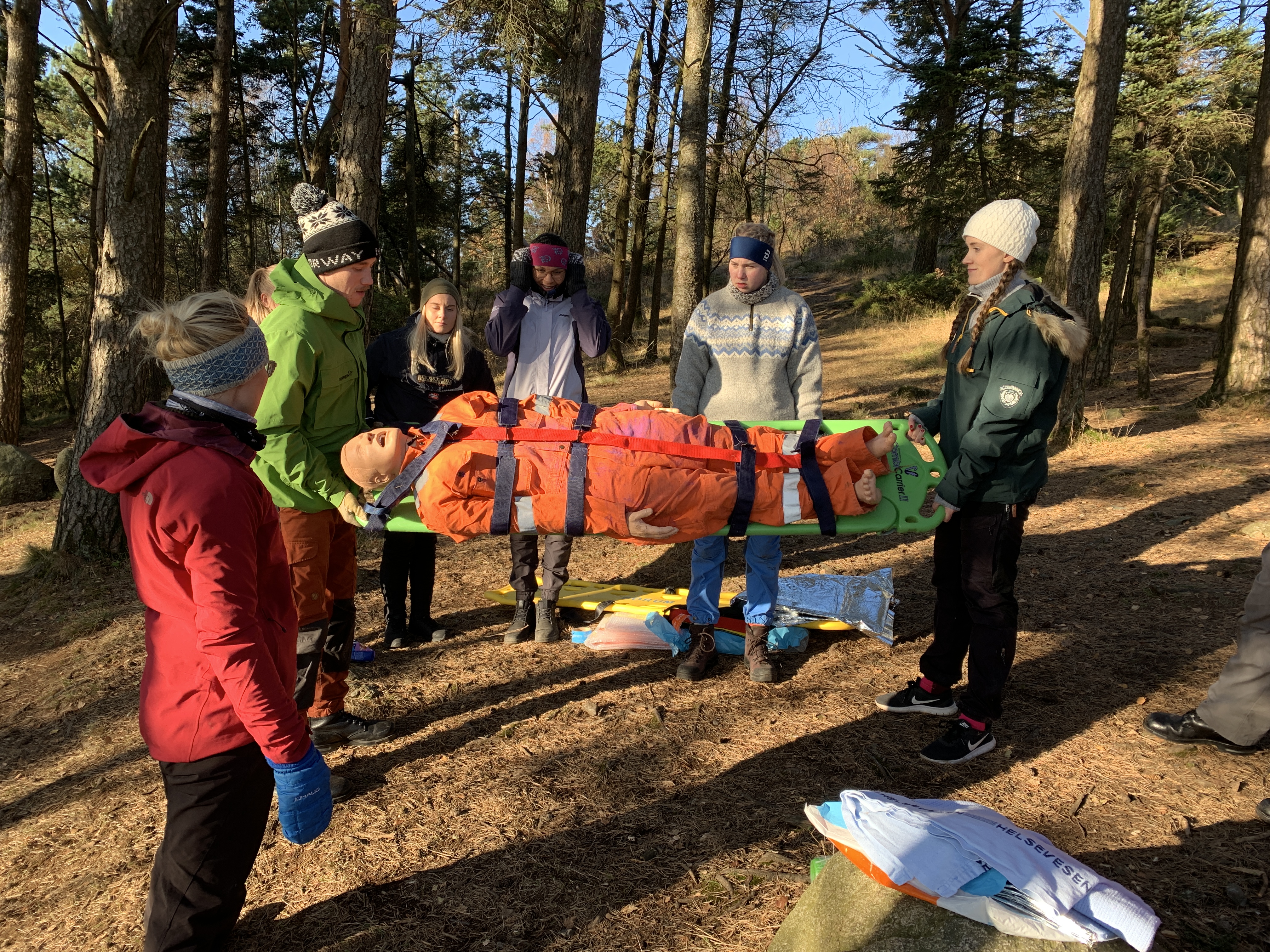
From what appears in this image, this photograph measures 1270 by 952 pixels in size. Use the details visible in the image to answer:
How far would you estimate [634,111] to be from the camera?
18453mm

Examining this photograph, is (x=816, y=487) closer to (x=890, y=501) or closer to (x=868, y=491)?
(x=868, y=491)

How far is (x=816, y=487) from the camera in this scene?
12.9 feet

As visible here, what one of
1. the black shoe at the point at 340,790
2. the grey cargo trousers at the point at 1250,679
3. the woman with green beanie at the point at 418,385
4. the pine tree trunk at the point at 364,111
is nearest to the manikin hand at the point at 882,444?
the grey cargo trousers at the point at 1250,679

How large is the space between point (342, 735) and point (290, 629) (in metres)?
1.55

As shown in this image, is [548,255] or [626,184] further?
[626,184]

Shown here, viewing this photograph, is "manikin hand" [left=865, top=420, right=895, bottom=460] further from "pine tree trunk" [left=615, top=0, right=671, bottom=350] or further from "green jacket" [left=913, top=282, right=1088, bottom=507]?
"pine tree trunk" [left=615, top=0, right=671, bottom=350]

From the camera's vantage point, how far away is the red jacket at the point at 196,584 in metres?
2.10

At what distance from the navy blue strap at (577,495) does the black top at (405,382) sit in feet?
4.04

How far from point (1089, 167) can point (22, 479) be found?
13291 mm

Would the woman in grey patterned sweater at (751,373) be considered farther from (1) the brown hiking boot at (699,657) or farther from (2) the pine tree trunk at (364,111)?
(2) the pine tree trunk at (364,111)

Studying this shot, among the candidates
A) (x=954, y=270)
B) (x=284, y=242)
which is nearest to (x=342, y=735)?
(x=954, y=270)

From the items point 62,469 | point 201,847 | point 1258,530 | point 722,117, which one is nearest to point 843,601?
point 1258,530

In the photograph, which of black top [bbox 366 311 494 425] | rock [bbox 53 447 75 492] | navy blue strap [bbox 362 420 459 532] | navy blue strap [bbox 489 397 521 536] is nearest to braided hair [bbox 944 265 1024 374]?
navy blue strap [bbox 489 397 521 536]

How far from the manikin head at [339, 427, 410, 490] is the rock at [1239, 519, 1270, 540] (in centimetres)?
643
